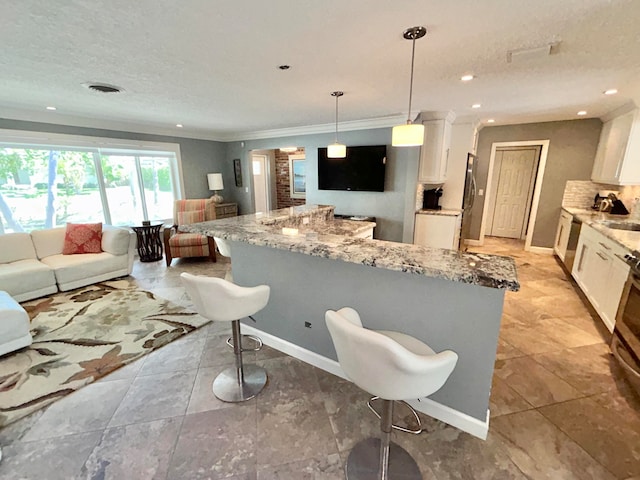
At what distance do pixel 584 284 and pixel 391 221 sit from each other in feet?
8.34

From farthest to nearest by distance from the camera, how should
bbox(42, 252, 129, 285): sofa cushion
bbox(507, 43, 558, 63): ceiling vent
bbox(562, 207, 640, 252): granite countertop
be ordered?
bbox(42, 252, 129, 285): sofa cushion → bbox(562, 207, 640, 252): granite countertop → bbox(507, 43, 558, 63): ceiling vent

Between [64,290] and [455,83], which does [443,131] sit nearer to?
[455,83]

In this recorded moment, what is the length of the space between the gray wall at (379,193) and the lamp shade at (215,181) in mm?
1441

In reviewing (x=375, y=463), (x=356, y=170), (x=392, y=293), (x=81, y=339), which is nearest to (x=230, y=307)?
(x=392, y=293)

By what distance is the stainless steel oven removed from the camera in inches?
79.2

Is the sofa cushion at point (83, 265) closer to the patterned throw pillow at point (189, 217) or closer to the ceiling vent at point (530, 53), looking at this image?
the patterned throw pillow at point (189, 217)

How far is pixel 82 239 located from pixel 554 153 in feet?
24.8

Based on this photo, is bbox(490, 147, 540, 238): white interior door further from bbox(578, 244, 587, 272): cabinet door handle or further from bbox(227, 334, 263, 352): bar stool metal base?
bbox(227, 334, 263, 352): bar stool metal base

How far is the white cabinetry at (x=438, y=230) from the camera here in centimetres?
447

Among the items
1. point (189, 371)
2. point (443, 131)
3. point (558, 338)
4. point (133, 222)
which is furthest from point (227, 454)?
point (133, 222)

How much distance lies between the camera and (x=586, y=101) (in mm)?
3449

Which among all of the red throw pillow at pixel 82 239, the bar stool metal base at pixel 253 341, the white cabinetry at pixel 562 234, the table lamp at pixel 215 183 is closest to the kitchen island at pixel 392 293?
the bar stool metal base at pixel 253 341

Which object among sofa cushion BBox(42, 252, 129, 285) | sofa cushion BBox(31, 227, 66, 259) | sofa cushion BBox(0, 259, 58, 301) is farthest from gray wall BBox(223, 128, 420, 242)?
sofa cushion BBox(0, 259, 58, 301)

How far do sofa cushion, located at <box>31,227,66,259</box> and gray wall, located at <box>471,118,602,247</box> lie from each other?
7.12 meters
